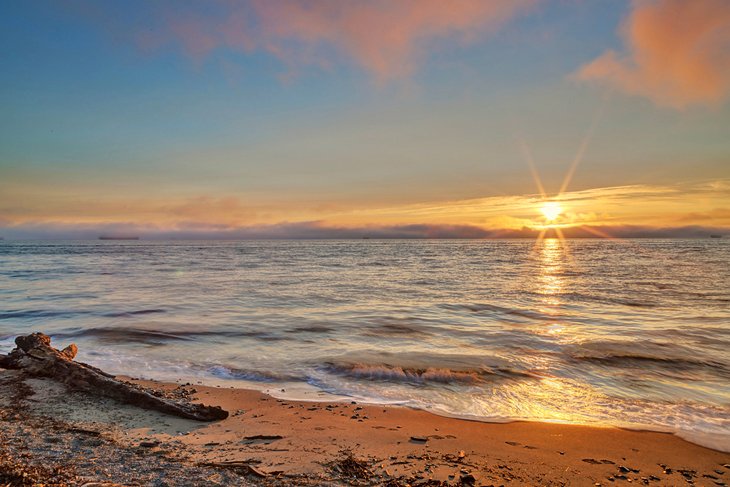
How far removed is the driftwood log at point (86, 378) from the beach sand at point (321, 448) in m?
0.18

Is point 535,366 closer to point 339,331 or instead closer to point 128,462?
point 339,331

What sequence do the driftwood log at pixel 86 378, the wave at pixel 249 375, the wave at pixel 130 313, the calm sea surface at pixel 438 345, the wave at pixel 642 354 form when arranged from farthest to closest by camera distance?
1. the wave at pixel 130 313
2. the wave at pixel 642 354
3. the wave at pixel 249 375
4. the calm sea surface at pixel 438 345
5. the driftwood log at pixel 86 378

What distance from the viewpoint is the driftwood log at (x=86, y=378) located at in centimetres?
665

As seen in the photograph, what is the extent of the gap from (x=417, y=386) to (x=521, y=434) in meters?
2.98

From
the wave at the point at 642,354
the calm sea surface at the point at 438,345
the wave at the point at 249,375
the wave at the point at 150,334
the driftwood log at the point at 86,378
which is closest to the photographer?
the driftwood log at the point at 86,378

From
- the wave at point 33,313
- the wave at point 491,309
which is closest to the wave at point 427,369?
the wave at point 491,309

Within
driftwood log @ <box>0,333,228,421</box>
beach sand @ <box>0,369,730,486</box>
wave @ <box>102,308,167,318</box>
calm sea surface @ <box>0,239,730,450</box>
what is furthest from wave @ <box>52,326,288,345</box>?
beach sand @ <box>0,369,730,486</box>

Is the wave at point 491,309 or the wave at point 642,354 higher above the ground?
the wave at point 642,354

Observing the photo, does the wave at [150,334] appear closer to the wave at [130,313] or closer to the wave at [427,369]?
the wave at [130,313]

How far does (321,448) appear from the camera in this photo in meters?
5.63

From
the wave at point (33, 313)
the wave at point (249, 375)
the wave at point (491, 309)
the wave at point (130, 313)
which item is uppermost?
the wave at point (249, 375)

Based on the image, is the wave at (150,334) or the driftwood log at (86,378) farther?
the wave at (150,334)

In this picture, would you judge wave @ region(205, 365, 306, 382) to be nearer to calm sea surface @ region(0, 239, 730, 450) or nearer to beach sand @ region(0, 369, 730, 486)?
calm sea surface @ region(0, 239, 730, 450)

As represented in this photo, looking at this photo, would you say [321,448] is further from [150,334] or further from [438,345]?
[150,334]
